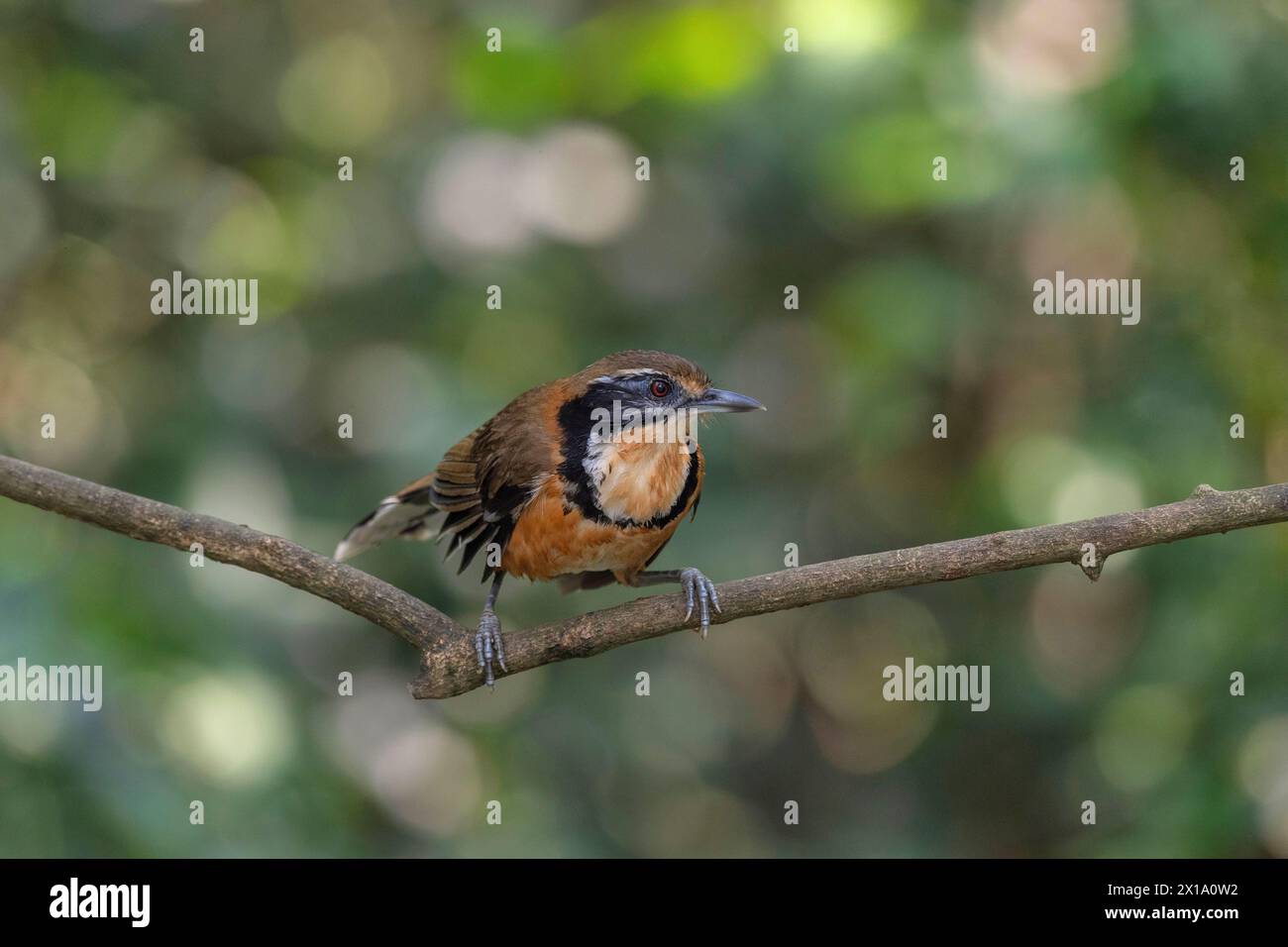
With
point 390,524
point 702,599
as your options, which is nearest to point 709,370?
point 390,524

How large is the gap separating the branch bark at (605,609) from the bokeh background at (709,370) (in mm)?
754

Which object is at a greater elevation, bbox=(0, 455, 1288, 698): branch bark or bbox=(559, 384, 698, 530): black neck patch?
bbox=(559, 384, 698, 530): black neck patch

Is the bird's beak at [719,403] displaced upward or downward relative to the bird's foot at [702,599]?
upward

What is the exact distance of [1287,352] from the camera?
5508mm

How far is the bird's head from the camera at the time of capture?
4270mm

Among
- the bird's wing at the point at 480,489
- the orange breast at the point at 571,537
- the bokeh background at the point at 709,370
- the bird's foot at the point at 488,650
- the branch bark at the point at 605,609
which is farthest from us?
the bokeh background at the point at 709,370

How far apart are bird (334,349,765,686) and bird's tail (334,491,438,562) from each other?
0.39 metres

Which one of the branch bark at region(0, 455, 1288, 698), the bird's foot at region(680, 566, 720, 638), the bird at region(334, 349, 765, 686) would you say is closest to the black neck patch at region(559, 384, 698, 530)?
the bird at region(334, 349, 765, 686)

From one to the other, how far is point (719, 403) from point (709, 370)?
1381 mm

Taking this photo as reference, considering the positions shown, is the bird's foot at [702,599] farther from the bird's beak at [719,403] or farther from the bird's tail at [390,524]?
the bird's tail at [390,524]

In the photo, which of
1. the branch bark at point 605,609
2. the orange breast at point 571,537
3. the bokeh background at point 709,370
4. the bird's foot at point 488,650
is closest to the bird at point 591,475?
the orange breast at point 571,537

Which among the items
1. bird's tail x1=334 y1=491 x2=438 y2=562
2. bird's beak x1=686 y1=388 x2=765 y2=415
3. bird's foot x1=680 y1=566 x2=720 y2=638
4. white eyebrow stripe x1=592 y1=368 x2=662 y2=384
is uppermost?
white eyebrow stripe x1=592 y1=368 x2=662 y2=384

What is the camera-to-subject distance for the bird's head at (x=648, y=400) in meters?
4.27

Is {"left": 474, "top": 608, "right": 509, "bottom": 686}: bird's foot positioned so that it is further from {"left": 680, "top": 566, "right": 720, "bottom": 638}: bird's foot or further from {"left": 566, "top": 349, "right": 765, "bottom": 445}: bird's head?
{"left": 566, "top": 349, "right": 765, "bottom": 445}: bird's head
